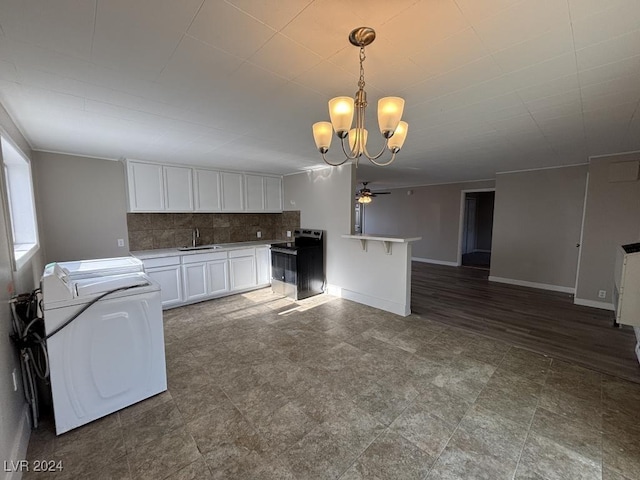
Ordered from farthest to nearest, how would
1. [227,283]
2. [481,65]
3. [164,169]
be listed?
1. [227,283]
2. [164,169]
3. [481,65]

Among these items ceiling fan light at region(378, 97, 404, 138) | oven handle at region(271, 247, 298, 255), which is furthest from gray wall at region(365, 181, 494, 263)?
ceiling fan light at region(378, 97, 404, 138)

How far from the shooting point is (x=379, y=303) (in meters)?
4.09

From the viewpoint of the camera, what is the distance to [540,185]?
509cm

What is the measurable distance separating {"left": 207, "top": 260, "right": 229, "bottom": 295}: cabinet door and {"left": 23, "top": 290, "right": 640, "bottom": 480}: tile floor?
1437 mm

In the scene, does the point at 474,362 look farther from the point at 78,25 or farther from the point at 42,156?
the point at 42,156

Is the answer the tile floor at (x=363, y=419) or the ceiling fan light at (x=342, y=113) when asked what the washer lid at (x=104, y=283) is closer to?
the tile floor at (x=363, y=419)

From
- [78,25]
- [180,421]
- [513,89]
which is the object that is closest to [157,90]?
[78,25]

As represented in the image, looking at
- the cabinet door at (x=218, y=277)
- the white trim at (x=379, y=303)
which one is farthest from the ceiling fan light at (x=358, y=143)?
the cabinet door at (x=218, y=277)

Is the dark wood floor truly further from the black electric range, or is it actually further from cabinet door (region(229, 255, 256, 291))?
cabinet door (region(229, 255, 256, 291))

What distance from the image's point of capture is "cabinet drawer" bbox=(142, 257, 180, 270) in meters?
3.76

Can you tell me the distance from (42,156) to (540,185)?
802cm

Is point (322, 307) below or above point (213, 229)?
below

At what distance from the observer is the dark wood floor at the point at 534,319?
109 inches

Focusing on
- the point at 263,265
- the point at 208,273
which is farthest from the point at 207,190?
the point at 263,265
